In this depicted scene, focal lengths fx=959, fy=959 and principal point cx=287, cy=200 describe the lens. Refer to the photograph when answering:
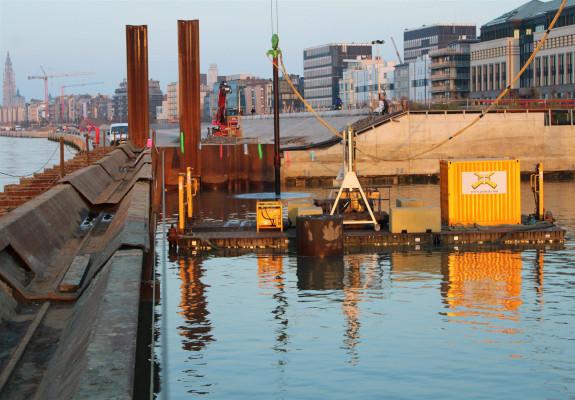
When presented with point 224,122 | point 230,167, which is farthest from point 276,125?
point 224,122

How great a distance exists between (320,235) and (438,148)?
2198 inches

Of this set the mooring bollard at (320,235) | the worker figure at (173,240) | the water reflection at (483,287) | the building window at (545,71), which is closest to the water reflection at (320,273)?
the mooring bollard at (320,235)

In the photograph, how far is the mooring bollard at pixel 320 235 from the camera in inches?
1596

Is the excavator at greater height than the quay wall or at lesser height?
greater

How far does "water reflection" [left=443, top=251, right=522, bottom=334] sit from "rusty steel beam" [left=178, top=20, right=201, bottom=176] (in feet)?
164

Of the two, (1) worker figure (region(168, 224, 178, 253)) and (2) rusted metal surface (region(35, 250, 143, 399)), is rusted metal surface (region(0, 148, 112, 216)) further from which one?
(2) rusted metal surface (region(35, 250, 143, 399))

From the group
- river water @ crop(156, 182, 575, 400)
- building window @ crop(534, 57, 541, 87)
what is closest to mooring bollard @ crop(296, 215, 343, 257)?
river water @ crop(156, 182, 575, 400)

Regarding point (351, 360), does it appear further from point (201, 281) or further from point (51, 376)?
point (201, 281)

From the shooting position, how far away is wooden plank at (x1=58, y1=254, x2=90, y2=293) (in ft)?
80.9

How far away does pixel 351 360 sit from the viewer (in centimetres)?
2292

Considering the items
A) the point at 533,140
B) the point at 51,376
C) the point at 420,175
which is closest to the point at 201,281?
the point at 51,376

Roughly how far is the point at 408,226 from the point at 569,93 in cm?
13575

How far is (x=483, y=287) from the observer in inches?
1314

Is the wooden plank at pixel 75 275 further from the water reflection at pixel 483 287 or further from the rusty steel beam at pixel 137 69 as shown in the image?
the rusty steel beam at pixel 137 69
